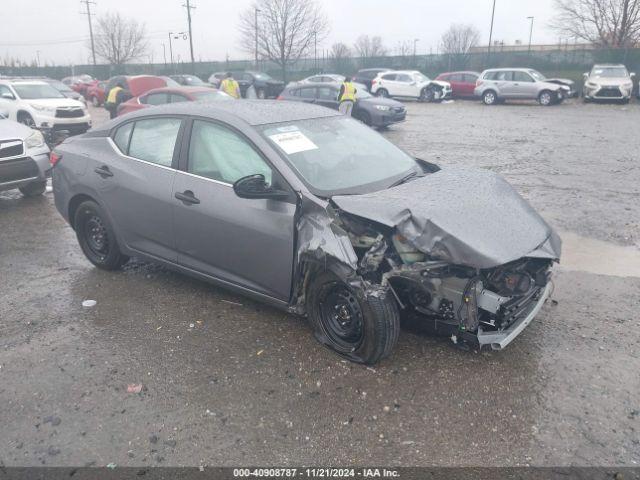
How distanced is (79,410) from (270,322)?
5.02 ft

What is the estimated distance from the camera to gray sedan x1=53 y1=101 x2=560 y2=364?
3408mm

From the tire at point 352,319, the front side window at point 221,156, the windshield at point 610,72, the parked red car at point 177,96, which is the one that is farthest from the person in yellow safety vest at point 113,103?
the windshield at point 610,72

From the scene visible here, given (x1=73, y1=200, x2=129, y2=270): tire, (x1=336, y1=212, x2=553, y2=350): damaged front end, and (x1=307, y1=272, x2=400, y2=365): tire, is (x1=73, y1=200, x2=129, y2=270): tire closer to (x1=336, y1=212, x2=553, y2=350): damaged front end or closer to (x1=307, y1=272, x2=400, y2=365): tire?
(x1=307, y1=272, x2=400, y2=365): tire

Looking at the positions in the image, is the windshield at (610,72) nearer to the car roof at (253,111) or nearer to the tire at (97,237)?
the car roof at (253,111)

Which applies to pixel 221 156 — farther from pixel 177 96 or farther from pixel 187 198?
pixel 177 96

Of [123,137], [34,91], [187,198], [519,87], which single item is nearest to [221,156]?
[187,198]

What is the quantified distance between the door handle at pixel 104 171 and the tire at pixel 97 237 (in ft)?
1.11

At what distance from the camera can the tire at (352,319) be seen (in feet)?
11.3

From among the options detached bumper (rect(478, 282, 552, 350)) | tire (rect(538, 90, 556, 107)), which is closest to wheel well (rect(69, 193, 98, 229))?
detached bumper (rect(478, 282, 552, 350))

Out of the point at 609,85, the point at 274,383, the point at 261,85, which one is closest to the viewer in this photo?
the point at 274,383

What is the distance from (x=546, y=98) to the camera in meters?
24.3

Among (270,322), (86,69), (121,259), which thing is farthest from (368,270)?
(86,69)

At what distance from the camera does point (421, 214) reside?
134 inches

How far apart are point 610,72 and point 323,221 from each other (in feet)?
84.4
